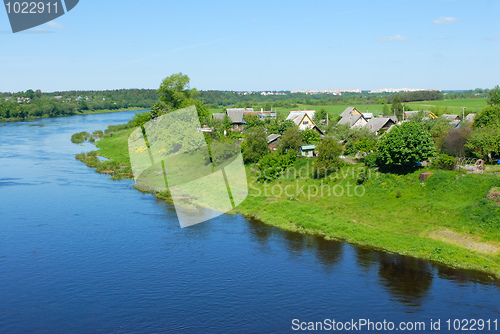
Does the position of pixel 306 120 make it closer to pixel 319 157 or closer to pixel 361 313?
pixel 319 157

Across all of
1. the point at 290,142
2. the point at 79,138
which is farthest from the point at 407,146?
the point at 79,138

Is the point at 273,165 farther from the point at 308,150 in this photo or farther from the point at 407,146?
the point at 407,146

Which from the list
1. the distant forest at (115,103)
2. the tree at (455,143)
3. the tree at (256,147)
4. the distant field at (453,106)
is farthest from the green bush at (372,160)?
the distant forest at (115,103)

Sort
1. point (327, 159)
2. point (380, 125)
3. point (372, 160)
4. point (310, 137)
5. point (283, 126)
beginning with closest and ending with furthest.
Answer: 1. point (372, 160)
2. point (327, 159)
3. point (310, 137)
4. point (380, 125)
5. point (283, 126)

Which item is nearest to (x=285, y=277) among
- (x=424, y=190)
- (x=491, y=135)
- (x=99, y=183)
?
(x=424, y=190)

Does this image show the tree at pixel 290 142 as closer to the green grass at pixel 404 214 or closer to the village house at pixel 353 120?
the green grass at pixel 404 214
